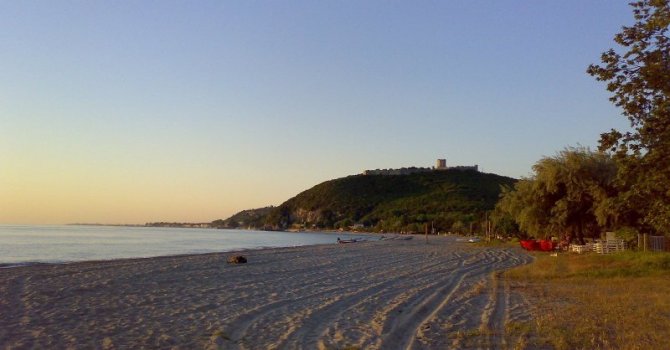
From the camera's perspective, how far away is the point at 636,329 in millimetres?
9641

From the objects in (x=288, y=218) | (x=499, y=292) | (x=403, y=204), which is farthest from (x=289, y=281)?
(x=288, y=218)

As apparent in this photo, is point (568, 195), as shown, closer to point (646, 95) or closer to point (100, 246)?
point (646, 95)

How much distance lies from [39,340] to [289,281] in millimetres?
11142

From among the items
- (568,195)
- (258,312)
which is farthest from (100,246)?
(258,312)

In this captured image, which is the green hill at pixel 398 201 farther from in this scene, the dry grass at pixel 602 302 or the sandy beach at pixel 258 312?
the sandy beach at pixel 258 312

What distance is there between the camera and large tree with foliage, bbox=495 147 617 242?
1420 inches

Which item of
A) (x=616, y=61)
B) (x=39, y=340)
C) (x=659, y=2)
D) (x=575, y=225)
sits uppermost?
(x=659, y=2)

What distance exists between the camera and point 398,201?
154375 millimetres

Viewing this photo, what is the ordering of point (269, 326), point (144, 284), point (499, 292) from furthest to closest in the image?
point (144, 284)
point (499, 292)
point (269, 326)

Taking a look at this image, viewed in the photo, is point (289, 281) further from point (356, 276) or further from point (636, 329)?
point (636, 329)

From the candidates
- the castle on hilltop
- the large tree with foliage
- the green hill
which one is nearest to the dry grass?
the large tree with foliage

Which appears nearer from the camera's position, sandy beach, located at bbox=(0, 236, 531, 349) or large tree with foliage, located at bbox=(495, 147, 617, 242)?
sandy beach, located at bbox=(0, 236, 531, 349)

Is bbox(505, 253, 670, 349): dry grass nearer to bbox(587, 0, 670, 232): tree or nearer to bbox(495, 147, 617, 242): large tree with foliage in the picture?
bbox(587, 0, 670, 232): tree

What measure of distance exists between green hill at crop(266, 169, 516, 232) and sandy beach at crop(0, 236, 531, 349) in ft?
309
